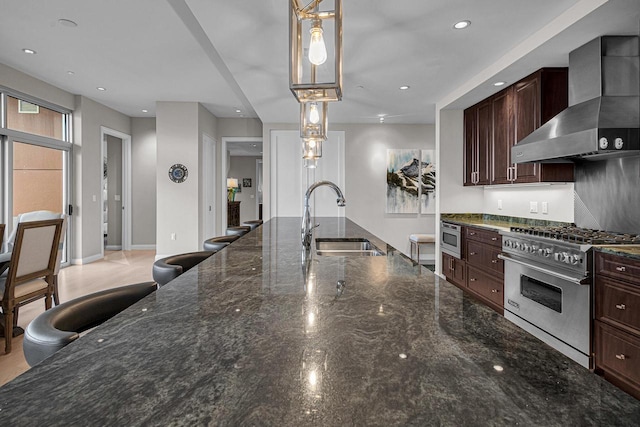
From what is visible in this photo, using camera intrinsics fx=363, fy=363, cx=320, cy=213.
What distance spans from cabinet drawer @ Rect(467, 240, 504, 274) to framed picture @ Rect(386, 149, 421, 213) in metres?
2.58

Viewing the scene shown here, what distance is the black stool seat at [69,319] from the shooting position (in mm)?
800

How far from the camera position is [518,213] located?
4156 millimetres

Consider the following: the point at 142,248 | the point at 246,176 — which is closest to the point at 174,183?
the point at 142,248

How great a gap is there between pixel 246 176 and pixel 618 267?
10.7 m

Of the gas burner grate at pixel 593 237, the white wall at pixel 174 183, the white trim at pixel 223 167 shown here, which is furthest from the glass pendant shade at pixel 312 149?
the white trim at pixel 223 167

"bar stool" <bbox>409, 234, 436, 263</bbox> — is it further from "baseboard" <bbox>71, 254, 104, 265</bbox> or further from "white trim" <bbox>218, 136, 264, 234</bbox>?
"baseboard" <bbox>71, 254, 104, 265</bbox>

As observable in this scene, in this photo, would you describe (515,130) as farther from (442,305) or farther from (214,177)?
(214,177)

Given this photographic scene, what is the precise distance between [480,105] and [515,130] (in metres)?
0.96

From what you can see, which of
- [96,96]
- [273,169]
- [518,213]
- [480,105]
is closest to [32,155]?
[96,96]

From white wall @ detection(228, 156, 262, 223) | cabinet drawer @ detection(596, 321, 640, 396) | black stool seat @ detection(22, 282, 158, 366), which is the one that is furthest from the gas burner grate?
white wall @ detection(228, 156, 262, 223)

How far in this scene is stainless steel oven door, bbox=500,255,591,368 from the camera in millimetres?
2357

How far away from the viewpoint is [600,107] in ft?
8.20

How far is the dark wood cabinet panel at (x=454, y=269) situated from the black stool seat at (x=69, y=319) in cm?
379

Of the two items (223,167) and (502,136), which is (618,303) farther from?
(223,167)
